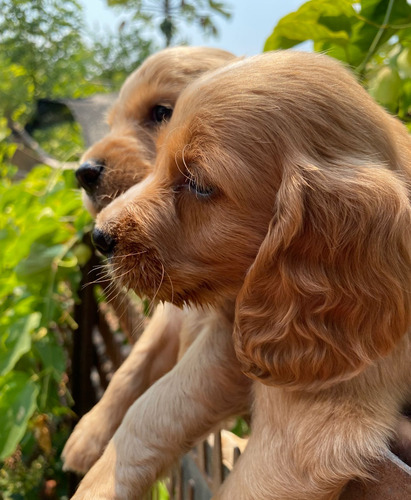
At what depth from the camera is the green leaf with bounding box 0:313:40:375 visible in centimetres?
169

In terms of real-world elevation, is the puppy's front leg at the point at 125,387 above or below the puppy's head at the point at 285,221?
below

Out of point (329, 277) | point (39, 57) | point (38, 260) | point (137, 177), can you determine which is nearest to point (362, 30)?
point (137, 177)

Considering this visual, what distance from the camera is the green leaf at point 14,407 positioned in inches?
61.4

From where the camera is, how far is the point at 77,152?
2508 mm

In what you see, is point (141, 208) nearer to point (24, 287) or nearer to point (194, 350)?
point (194, 350)

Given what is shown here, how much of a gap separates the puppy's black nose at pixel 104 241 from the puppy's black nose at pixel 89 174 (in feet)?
1.42

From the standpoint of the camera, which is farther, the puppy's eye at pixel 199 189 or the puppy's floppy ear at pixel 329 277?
the puppy's eye at pixel 199 189

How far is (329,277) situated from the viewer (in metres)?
0.83

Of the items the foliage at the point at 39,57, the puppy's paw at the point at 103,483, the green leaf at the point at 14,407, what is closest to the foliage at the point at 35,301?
the green leaf at the point at 14,407

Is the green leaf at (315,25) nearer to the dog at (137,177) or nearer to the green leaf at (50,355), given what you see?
the dog at (137,177)

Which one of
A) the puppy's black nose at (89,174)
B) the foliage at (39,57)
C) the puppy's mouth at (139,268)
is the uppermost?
the puppy's mouth at (139,268)

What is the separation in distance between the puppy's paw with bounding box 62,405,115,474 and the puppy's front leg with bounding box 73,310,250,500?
0.80ft

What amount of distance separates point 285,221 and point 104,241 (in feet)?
1.19

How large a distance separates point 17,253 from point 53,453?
63.0 inches
